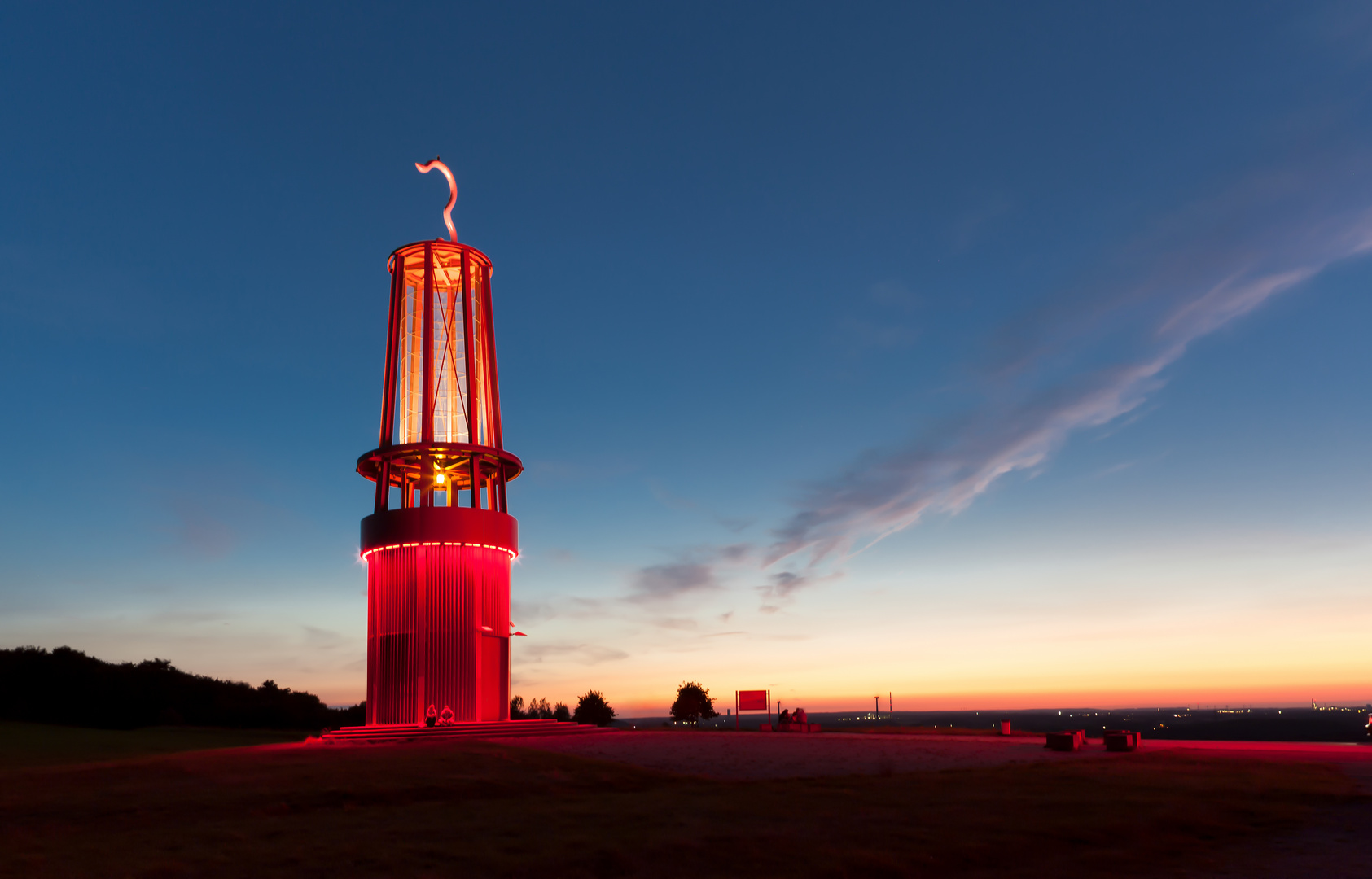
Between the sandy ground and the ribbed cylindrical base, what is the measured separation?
6484 millimetres

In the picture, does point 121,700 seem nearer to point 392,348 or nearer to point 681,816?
point 392,348

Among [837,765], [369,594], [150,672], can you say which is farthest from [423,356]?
[150,672]

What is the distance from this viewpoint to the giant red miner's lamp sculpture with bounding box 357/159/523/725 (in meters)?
34.3

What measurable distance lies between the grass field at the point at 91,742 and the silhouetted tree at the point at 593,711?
1505cm

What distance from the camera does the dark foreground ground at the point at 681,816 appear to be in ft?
33.2

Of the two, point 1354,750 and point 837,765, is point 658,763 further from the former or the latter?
point 1354,750

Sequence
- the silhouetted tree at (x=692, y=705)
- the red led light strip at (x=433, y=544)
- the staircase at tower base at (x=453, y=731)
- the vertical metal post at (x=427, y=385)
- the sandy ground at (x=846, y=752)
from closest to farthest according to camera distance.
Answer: the sandy ground at (x=846, y=752) < the staircase at tower base at (x=453, y=731) < the red led light strip at (x=433, y=544) < the vertical metal post at (x=427, y=385) < the silhouetted tree at (x=692, y=705)

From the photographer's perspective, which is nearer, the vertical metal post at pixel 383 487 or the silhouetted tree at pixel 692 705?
the vertical metal post at pixel 383 487

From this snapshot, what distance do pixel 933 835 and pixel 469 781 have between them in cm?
827

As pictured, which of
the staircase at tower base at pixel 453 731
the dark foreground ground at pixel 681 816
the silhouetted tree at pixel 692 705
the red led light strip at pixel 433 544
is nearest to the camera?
the dark foreground ground at pixel 681 816

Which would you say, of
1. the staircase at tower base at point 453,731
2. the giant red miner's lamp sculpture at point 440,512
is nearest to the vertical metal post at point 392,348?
the giant red miner's lamp sculpture at point 440,512

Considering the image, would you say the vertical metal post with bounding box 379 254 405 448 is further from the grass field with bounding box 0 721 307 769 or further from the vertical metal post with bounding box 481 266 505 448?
the grass field with bounding box 0 721 307 769

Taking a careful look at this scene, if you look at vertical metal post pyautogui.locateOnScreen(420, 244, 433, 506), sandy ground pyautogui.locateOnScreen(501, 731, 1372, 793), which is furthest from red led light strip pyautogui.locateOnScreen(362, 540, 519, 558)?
sandy ground pyautogui.locateOnScreen(501, 731, 1372, 793)

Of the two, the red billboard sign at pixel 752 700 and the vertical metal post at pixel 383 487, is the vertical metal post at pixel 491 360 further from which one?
the red billboard sign at pixel 752 700
